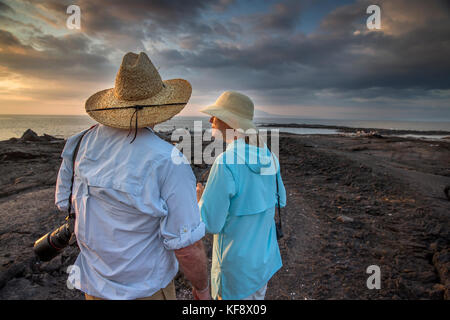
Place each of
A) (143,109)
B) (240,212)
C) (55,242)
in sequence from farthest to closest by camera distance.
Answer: (240,212) < (55,242) < (143,109)

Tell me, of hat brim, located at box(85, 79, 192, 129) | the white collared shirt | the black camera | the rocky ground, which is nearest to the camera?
the white collared shirt

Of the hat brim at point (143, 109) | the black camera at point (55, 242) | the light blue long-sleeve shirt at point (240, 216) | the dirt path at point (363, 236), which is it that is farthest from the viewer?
the dirt path at point (363, 236)

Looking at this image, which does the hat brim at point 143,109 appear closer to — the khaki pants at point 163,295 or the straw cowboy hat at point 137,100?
the straw cowboy hat at point 137,100

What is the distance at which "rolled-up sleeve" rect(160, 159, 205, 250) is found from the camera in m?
1.20

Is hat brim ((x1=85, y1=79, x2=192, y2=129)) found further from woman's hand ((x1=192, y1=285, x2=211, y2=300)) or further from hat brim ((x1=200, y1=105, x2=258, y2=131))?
woman's hand ((x1=192, y1=285, x2=211, y2=300))

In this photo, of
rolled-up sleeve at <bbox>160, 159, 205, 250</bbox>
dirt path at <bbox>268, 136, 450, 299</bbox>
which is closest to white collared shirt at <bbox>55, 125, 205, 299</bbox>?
rolled-up sleeve at <bbox>160, 159, 205, 250</bbox>

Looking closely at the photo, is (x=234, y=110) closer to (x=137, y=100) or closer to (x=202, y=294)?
(x=137, y=100)

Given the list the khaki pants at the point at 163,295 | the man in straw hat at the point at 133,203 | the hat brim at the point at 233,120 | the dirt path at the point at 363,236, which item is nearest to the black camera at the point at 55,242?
the man in straw hat at the point at 133,203

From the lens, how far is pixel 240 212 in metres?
1.78

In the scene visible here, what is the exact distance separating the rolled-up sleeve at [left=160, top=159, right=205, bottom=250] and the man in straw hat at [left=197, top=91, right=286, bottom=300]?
47 centimetres

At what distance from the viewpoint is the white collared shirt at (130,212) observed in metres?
1.18

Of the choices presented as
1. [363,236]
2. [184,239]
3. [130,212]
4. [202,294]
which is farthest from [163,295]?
[363,236]

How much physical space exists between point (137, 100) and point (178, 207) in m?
0.68
